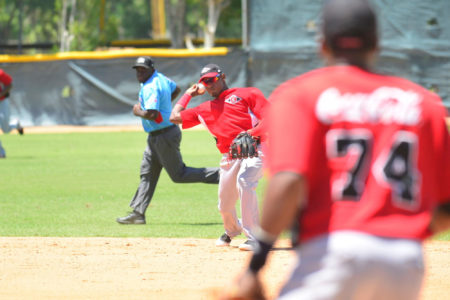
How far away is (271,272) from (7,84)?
519 inches

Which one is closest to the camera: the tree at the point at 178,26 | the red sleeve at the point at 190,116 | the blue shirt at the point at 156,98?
the red sleeve at the point at 190,116

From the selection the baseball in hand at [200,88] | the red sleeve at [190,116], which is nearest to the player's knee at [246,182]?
the red sleeve at [190,116]

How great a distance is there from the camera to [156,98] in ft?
33.2

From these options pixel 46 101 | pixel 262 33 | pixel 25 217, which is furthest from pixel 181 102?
pixel 46 101

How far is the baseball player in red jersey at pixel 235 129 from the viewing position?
8.25 metres

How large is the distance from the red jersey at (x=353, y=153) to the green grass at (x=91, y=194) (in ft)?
22.1

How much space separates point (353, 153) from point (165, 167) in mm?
7527

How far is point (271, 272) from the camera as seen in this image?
7.44 m

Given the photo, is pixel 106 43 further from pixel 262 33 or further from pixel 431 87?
pixel 431 87

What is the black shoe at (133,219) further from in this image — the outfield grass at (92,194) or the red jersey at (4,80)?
the red jersey at (4,80)

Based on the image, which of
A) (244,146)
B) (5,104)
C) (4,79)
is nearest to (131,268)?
(244,146)

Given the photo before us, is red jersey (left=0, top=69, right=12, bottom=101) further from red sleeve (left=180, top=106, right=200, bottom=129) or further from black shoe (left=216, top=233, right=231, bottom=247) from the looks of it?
black shoe (left=216, top=233, right=231, bottom=247)

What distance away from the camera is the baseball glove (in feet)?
26.4

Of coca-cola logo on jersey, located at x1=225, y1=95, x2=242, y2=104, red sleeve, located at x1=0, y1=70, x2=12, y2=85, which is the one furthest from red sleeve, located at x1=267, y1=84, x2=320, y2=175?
red sleeve, located at x1=0, y1=70, x2=12, y2=85
